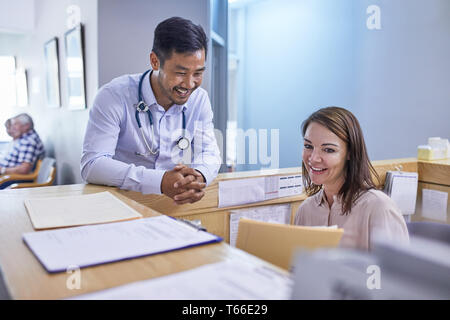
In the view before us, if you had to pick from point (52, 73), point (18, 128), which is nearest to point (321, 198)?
point (52, 73)

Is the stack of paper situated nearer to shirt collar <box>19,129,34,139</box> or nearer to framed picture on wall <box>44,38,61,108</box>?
framed picture on wall <box>44,38,61,108</box>

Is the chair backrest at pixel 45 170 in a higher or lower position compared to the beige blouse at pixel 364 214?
lower

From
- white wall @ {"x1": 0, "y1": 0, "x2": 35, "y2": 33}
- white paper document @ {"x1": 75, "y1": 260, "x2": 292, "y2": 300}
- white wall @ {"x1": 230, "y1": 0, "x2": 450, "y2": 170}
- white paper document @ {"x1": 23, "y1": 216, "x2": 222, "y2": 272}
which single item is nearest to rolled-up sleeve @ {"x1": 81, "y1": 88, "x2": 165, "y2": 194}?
white paper document @ {"x1": 23, "y1": 216, "x2": 222, "y2": 272}

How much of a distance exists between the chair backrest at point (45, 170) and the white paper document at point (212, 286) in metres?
3.61

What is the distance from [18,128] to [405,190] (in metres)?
3.91

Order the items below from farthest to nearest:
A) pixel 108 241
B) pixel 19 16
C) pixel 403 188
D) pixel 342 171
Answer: pixel 19 16 < pixel 403 188 < pixel 342 171 < pixel 108 241

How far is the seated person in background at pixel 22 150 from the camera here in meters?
4.01

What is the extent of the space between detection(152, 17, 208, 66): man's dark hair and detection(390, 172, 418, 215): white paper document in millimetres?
1204

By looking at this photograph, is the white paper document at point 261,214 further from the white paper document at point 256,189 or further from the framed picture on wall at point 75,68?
the framed picture on wall at point 75,68

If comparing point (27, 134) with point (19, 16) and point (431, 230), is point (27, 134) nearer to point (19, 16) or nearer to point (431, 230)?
point (19, 16)

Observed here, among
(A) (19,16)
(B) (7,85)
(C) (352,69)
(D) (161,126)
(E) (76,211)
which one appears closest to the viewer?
(E) (76,211)

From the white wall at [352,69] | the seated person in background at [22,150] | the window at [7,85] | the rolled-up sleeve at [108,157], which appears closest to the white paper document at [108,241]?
the rolled-up sleeve at [108,157]

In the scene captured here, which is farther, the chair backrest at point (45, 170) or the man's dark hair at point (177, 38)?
the chair backrest at point (45, 170)

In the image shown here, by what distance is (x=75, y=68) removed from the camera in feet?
10.2
